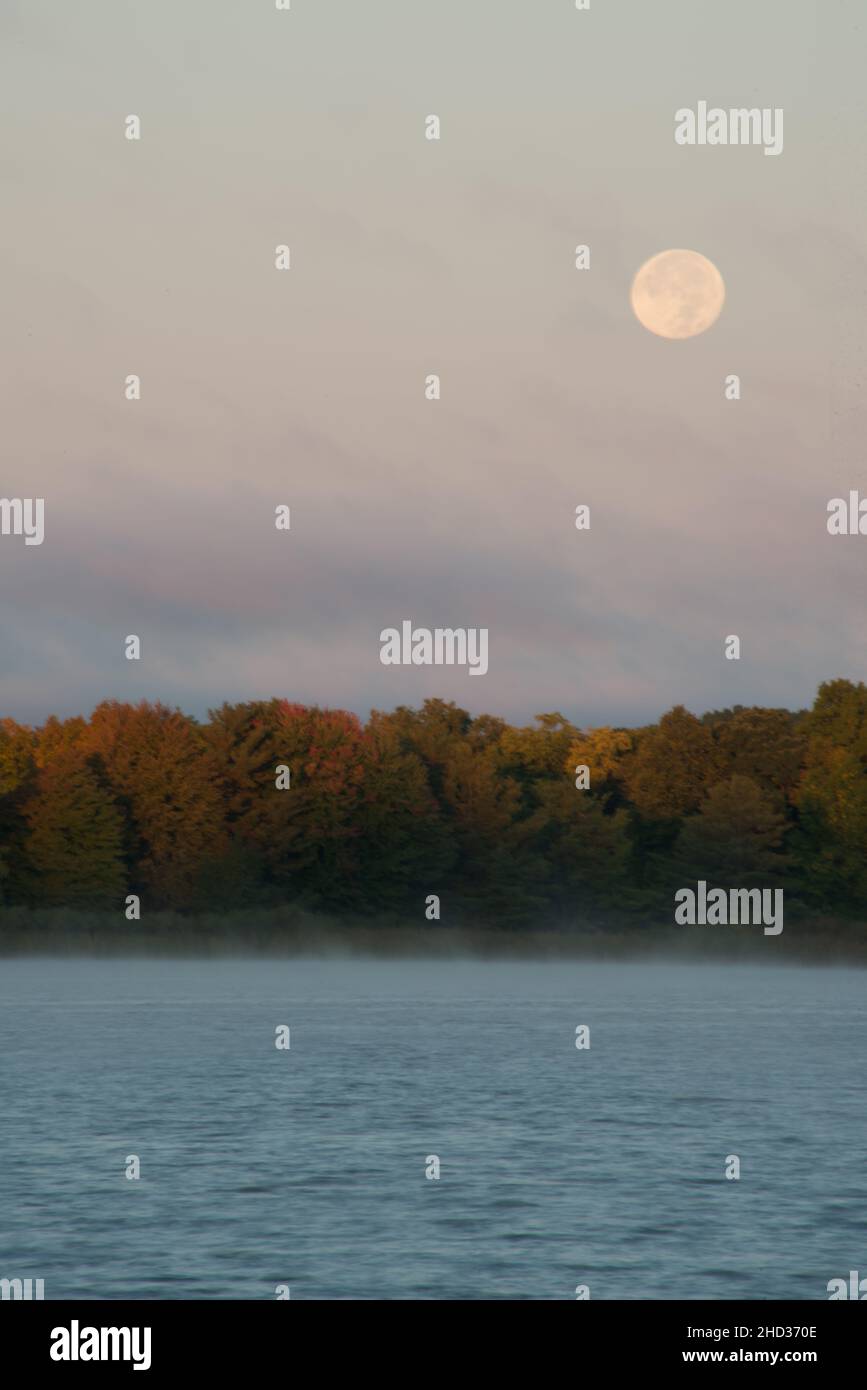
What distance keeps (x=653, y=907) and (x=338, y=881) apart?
2356 cm

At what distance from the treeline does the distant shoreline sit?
319cm

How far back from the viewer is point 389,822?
436ft

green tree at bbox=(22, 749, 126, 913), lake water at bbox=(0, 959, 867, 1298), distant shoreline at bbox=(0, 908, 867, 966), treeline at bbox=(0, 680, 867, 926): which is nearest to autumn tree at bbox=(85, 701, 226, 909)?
treeline at bbox=(0, 680, 867, 926)

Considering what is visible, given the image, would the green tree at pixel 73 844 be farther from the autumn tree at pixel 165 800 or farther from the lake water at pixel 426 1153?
the lake water at pixel 426 1153

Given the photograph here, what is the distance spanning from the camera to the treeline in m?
127

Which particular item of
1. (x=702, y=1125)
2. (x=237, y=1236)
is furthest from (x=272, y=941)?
(x=237, y=1236)

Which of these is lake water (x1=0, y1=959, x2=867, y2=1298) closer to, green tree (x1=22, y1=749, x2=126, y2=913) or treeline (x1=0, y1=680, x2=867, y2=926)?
green tree (x1=22, y1=749, x2=126, y2=913)

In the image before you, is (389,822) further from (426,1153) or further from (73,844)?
(426,1153)

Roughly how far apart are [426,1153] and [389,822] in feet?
321

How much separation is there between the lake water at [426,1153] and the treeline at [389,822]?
54.6 meters

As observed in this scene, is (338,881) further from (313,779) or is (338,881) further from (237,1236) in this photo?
(237,1236)

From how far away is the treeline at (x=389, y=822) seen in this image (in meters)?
127

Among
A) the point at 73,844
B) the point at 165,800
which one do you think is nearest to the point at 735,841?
the point at 165,800
